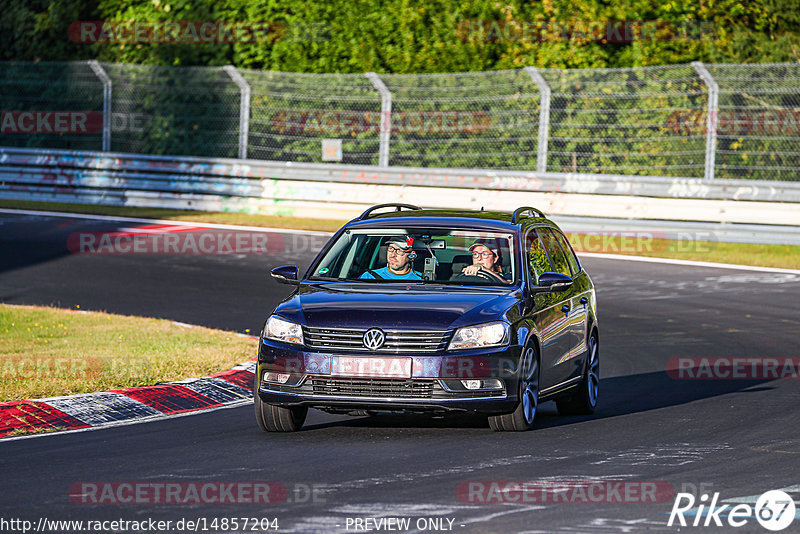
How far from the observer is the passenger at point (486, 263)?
408 inches

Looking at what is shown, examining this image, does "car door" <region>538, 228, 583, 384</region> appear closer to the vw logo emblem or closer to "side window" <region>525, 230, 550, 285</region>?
"side window" <region>525, 230, 550, 285</region>

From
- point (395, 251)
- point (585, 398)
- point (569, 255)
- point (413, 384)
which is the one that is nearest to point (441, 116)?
point (569, 255)

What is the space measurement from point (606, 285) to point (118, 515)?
12941 mm

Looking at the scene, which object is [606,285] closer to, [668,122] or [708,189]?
[708,189]

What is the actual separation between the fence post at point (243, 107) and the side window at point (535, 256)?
17.5m

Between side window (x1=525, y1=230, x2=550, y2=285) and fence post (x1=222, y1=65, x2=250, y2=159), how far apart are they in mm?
17453

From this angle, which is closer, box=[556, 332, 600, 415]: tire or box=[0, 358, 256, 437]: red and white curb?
box=[0, 358, 256, 437]: red and white curb

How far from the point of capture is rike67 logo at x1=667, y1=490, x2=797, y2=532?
6.97 meters

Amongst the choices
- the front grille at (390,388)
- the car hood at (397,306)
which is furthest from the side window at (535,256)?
the front grille at (390,388)

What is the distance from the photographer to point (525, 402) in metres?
9.66

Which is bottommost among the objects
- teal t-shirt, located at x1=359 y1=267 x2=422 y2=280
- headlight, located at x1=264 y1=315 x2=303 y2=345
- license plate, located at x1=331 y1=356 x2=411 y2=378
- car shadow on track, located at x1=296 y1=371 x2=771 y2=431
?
car shadow on track, located at x1=296 y1=371 x2=771 y2=431

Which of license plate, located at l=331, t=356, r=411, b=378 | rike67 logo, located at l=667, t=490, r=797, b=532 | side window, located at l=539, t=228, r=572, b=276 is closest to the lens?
rike67 logo, located at l=667, t=490, r=797, b=532

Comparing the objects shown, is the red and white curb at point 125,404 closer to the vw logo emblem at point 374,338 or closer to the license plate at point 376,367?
the license plate at point 376,367

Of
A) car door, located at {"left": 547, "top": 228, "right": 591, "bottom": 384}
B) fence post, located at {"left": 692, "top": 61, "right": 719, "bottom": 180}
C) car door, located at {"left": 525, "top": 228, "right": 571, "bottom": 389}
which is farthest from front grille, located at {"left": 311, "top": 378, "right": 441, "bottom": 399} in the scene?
fence post, located at {"left": 692, "top": 61, "right": 719, "bottom": 180}
